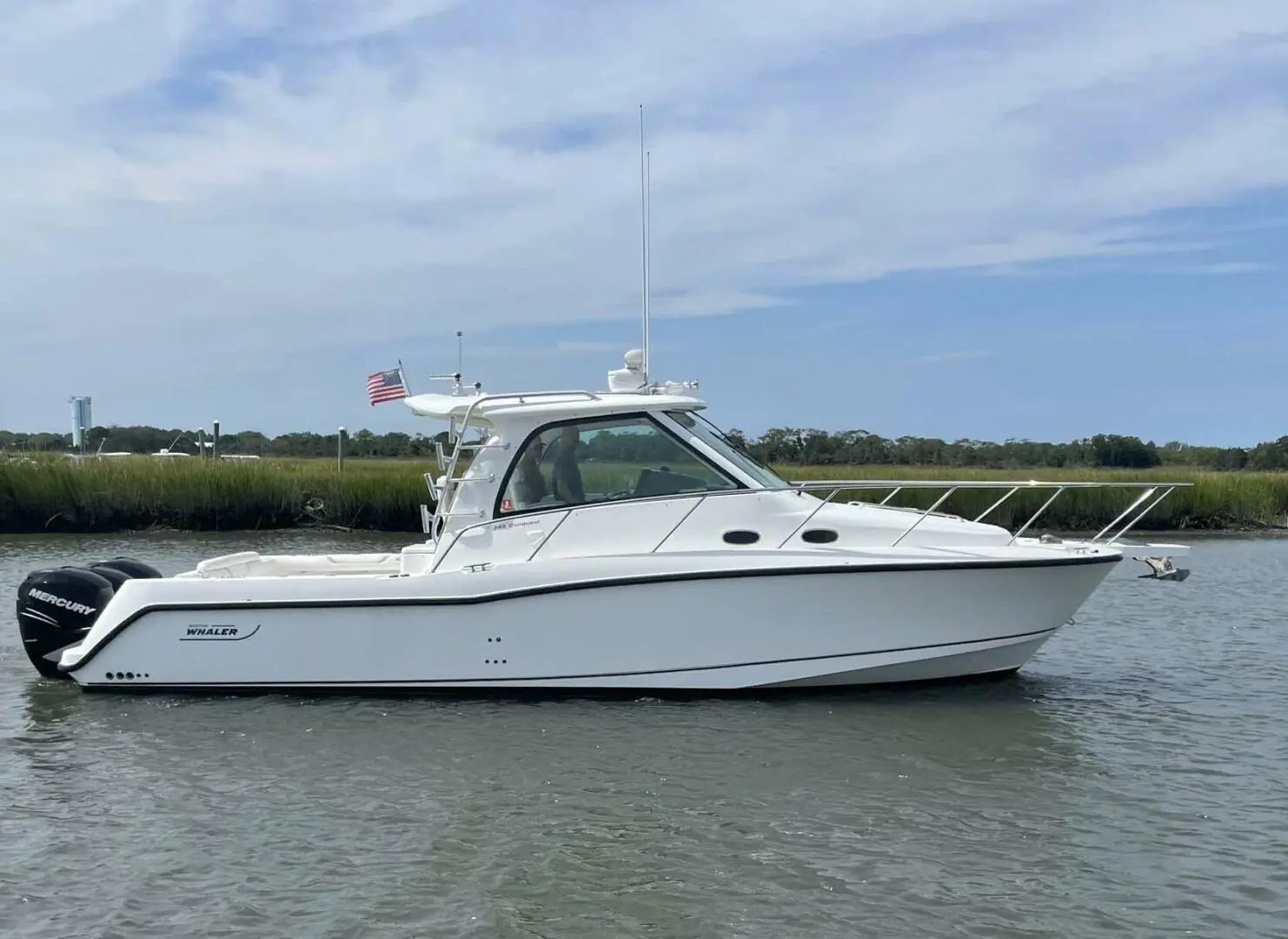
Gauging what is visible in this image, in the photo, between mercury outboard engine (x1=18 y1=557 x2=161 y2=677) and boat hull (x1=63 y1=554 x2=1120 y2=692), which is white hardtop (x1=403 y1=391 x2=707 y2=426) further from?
mercury outboard engine (x1=18 y1=557 x2=161 y2=677)

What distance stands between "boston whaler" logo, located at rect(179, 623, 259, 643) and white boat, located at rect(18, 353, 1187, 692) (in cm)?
1

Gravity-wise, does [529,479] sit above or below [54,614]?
above

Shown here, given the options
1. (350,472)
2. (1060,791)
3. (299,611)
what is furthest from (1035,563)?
(350,472)

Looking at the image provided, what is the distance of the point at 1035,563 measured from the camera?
8016 millimetres

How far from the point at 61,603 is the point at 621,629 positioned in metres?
4.31

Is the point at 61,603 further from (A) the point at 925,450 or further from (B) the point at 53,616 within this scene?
(A) the point at 925,450

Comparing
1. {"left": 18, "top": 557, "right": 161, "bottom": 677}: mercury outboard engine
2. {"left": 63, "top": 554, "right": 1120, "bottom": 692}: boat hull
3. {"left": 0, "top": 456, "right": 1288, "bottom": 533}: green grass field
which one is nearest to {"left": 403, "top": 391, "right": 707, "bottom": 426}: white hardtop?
{"left": 63, "top": 554, "right": 1120, "bottom": 692}: boat hull

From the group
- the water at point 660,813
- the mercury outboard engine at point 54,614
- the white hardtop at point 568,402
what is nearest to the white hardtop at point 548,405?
the white hardtop at point 568,402

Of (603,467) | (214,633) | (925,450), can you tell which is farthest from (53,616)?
(925,450)

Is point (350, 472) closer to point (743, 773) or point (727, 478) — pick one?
point (727, 478)

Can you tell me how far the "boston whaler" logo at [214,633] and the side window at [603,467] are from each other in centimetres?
203

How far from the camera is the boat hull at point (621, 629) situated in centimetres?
800

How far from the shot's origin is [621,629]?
8.09 metres

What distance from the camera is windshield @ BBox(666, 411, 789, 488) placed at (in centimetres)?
872
